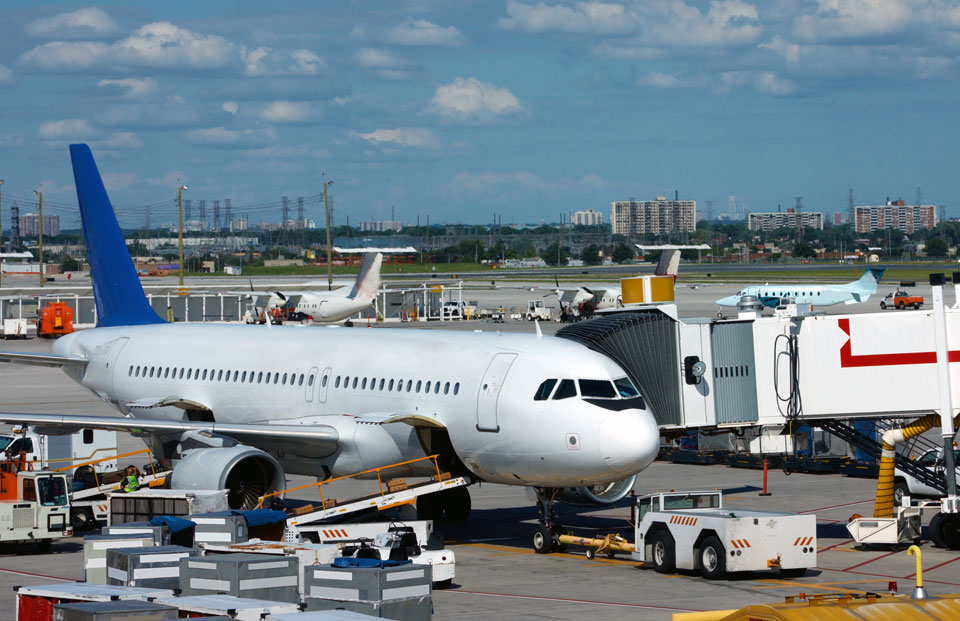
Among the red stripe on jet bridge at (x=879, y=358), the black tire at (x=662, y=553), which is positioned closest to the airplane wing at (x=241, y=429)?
the black tire at (x=662, y=553)

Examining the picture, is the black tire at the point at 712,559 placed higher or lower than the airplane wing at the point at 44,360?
lower

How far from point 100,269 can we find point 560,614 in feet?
78.2

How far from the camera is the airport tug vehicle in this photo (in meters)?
23.2

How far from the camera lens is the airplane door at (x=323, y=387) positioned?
3008 centimetres

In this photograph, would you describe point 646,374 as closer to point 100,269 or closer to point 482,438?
point 482,438

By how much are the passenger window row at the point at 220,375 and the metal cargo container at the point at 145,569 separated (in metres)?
12.9

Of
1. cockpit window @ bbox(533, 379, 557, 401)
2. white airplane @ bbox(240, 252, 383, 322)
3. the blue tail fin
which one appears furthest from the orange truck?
cockpit window @ bbox(533, 379, 557, 401)

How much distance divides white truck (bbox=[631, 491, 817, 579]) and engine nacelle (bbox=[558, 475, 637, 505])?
2.93 meters

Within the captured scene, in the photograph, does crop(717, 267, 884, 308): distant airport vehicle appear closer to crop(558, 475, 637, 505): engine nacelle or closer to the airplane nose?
crop(558, 475, 637, 505): engine nacelle

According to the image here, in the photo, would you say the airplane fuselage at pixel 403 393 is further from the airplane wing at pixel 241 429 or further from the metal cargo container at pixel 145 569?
the metal cargo container at pixel 145 569

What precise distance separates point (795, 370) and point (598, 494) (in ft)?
16.0

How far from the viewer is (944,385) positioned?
26.0 metres

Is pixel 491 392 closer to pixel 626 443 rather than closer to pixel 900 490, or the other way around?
pixel 626 443

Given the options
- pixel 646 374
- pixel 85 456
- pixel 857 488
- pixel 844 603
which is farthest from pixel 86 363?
pixel 844 603
